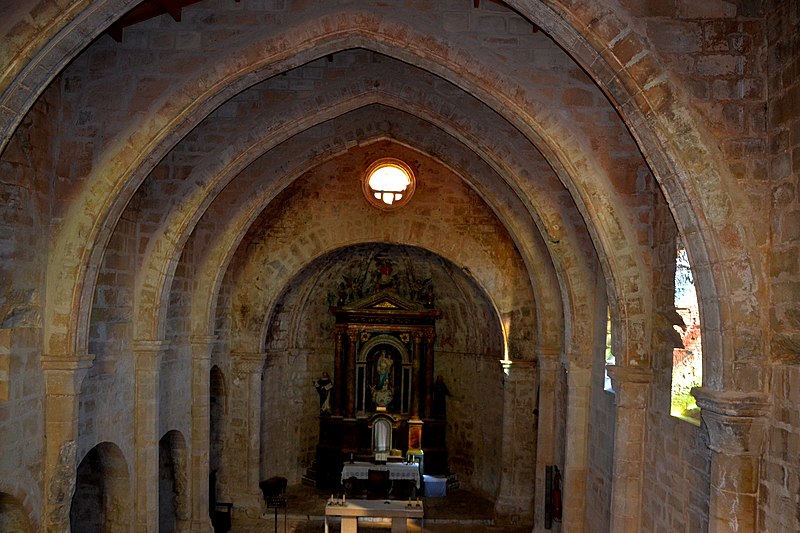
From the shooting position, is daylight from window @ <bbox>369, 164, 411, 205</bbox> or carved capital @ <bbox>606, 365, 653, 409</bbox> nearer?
carved capital @ <bbox>606, 365, 653, 409</bbox>

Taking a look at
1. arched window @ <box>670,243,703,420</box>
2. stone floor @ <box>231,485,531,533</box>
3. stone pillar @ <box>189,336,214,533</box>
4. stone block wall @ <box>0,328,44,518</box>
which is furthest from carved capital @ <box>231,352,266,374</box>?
arched window @ <box>670,243,703,420</box>

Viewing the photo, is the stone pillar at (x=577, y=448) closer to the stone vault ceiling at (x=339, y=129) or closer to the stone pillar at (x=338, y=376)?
the stone vault ceiling at (x=339, y=129)

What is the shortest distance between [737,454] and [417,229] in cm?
968

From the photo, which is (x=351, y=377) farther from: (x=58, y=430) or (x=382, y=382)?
(x=58, y=430)

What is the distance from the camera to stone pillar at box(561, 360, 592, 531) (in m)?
10.0

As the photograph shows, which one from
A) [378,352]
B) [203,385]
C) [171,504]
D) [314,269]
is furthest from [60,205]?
[378,352]

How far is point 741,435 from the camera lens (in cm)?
539

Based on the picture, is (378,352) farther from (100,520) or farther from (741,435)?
(741,435)

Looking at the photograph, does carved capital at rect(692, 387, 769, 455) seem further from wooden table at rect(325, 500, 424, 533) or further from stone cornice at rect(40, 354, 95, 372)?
wooden table at rect(325, 500, 424, 533)

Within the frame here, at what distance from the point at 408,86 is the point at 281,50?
101 inches

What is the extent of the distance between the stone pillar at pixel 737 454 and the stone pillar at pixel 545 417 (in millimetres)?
6526

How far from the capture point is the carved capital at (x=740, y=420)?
5.35 meters

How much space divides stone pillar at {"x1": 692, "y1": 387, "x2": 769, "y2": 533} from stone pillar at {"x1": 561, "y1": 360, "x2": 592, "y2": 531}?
4.49 metres

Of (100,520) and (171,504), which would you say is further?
(171,504)
